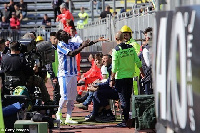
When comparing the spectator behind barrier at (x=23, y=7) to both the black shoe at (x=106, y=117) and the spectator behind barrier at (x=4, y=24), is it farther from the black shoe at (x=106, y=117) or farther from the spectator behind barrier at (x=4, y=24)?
the black shoe at (x=106, y=117)

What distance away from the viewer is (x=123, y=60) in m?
12.7

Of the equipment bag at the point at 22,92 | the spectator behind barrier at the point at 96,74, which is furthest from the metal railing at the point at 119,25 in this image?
the equipment bag at the point at 22,92

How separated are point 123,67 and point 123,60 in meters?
0.13

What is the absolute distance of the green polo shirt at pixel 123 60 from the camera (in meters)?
12.6

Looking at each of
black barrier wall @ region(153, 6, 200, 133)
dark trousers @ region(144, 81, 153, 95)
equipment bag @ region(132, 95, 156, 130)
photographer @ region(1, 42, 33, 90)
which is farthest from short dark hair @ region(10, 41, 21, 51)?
black barrier wall @ region(153, 6, 200, 133)

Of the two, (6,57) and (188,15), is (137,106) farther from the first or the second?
(188,15)

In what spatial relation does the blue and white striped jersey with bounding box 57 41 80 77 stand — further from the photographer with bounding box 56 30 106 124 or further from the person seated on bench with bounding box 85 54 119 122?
the person seated on bench with bounding box 85 54 119 122

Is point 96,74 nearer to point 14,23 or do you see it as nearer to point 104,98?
point 104,98

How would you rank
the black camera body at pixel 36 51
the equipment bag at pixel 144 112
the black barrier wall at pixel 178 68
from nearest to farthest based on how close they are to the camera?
the black barrier wall at pixel 178 68
the equipment bag at pixel 144 112
the black camera body at pixel 36 51

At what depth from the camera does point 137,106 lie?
11219 millimetres

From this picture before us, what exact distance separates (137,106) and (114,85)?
187 centimetres

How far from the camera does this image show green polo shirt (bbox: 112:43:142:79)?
41.5 ft

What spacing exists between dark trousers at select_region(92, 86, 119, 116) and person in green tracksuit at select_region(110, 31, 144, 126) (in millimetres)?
774

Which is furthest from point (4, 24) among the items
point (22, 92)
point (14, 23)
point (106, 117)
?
point (22, 92)
